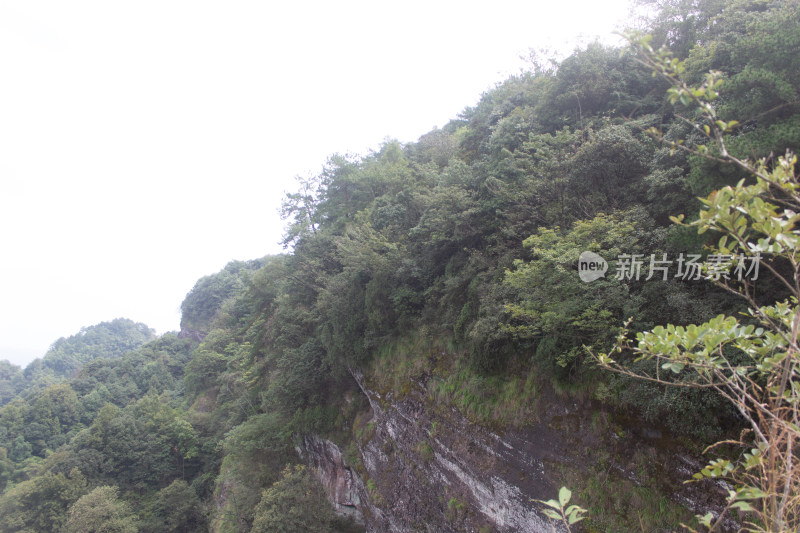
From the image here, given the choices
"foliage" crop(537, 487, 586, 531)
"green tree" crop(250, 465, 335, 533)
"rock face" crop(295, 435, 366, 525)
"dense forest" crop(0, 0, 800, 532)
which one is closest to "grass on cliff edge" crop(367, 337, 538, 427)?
"dense forest" crop(0, 0, 800, 532)

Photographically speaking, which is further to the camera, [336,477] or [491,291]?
[336,477]

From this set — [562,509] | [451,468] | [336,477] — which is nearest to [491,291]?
[451,468]

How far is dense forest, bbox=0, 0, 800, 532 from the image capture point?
6.53 metres

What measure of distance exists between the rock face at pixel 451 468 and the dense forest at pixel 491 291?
0.33m

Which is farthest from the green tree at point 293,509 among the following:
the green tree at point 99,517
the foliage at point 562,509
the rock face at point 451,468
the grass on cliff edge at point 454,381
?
the foliage at point 562,509

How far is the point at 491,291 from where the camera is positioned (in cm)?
897

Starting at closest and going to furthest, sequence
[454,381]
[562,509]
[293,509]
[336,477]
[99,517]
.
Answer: [562,509] < [454,381] < [293,509] < [336,477] < [99,517]

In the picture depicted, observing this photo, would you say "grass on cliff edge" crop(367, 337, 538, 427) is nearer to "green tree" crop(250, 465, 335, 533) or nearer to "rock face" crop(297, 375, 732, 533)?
"rock face" crop(297, 375, 732, 533)

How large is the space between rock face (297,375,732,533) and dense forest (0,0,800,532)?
0.33m

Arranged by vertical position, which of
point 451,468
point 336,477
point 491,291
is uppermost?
point 491,291

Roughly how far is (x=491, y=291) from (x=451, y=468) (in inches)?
190

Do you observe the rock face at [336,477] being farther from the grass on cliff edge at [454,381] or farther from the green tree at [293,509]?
the grass on cliff edge at [454,381]

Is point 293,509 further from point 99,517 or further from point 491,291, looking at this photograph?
point 99,517

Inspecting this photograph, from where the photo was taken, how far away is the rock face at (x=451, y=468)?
754 cm
